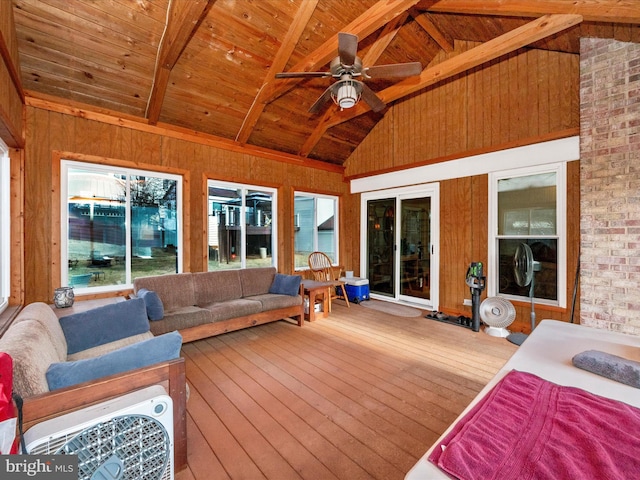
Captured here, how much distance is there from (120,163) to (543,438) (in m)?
4.78

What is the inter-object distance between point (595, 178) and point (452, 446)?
3953mm

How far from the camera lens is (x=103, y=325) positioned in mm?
2428

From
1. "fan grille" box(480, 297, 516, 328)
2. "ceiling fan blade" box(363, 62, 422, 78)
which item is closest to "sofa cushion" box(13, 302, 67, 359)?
"ceiling fan blade" box(363, 62, 422, 78)

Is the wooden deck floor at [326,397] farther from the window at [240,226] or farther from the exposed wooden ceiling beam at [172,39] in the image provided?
the exposed wooden ceiling beam at [172,39]

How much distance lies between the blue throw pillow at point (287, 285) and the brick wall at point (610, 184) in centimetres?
366

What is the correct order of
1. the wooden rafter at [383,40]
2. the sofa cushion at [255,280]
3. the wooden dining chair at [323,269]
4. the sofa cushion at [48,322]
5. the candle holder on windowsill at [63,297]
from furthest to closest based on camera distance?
the wooden dining chair at [323,269] → the sofa cushion at [255,280] → the wooden rafter at [383,40] → the candle holder on windowsill at [63,297] → the sofa cushion at [48,322]

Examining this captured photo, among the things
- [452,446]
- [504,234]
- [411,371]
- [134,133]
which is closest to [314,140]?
[134,133]

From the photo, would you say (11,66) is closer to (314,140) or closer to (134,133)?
(134,133)

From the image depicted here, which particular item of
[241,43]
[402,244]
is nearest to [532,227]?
[402,244]

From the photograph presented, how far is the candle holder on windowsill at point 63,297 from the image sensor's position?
3033mm

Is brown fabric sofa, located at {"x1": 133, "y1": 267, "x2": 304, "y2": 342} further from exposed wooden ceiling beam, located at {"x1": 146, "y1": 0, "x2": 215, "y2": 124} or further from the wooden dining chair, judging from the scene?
exposed wooden ceiling beam, located at {"x1": 146, "y1": 0, "x2": 215, "y2": 124}

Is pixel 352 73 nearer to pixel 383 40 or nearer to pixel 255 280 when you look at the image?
pixel 383 40

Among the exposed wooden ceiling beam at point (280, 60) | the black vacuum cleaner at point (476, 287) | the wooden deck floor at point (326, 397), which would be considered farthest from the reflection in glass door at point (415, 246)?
the exposed wooden ceiling beam at point (280, 60)

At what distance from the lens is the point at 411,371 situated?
9.28 feet
